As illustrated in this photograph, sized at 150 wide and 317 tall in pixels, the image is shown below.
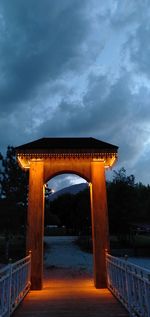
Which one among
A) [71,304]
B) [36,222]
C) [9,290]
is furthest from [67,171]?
[9,290]

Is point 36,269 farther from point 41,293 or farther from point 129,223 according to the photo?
point 129,223

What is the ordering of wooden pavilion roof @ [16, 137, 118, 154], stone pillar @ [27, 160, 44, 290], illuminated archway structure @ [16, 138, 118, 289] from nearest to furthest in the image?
stone pillar @ [27, 160, 44, 290]
illuminated archway structure @ [16, 138, 118, 289]
wooden pavilion roof @ [16, 137, 118, 154]

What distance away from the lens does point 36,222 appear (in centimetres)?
854

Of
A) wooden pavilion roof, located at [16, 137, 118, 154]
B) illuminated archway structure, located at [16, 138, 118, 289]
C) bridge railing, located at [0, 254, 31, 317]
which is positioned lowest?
bridge railing, located at [0, 254, 31, 317]

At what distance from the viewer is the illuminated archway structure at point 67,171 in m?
8.39

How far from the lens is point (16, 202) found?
55.2 feet

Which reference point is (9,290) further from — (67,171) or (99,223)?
(67,171)

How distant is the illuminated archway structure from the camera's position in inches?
330

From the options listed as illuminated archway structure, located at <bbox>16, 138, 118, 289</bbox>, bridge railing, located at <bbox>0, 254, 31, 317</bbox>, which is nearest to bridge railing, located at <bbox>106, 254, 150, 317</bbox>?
illuminated archway structure, located at <bbox>16, 138, 118, 289</bbox>

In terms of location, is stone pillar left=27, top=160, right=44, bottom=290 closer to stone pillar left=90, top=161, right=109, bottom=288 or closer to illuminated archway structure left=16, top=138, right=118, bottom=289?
illuminated archway structure left=16, top=138, right=118, bottom=289

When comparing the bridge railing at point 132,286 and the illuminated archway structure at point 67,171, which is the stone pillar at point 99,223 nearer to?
the illuminated archway structure at point 67,171

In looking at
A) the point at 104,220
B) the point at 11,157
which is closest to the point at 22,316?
the point at 104,220

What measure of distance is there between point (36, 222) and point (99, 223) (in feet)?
6.11

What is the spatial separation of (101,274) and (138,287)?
4.03 metres
